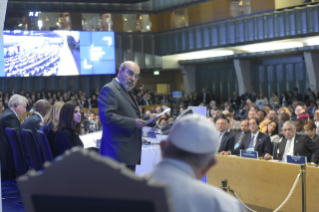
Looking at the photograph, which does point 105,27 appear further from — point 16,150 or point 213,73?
point 16,150

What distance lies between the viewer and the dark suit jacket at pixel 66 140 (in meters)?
3.79

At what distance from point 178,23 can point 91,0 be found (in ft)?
16.4

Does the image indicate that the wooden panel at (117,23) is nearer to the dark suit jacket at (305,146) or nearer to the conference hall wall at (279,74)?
the conference hall wall at (279,74)

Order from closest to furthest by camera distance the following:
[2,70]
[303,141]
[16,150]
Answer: [16,150]
[303,141]
[2,70]

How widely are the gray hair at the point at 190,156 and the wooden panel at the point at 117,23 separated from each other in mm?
21492

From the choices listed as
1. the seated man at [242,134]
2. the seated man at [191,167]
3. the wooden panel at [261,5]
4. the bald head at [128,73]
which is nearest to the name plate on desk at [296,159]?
the seated man at [242,134]

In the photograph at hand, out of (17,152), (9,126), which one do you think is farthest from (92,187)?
(9,126)

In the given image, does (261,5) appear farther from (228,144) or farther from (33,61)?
(228,144)

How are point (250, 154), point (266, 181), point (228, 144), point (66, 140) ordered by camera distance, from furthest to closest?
1. point (228, 144)
2. point (250, 154)
3. point (266, 181)
4. point (66, 140)

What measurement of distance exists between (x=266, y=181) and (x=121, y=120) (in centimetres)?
251

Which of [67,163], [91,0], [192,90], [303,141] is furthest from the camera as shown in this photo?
[192,90]

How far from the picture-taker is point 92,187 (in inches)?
29.0

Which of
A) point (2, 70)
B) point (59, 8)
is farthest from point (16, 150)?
point (59, 8)

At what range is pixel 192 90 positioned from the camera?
71.8 feet
